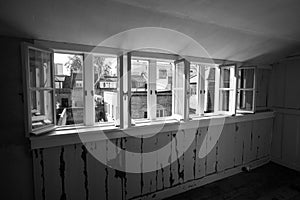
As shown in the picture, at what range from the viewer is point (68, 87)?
1857 millimetres

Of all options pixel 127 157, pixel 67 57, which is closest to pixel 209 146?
pixel 127 157

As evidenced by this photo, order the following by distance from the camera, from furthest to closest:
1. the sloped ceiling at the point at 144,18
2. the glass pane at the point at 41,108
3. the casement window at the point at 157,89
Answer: the casement window at the point at 157,89 → the glass pane at the point at 41,108 → the sloped ceiling at the point at 144,18

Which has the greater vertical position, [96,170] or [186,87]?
[186,87]

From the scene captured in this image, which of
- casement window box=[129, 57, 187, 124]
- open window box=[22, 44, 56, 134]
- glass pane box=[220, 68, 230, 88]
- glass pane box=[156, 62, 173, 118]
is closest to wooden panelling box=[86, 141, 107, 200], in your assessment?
open window box=[22, 44, 56, 134]

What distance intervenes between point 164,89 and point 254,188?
1.92m

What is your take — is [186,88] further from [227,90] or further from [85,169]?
[85,169]

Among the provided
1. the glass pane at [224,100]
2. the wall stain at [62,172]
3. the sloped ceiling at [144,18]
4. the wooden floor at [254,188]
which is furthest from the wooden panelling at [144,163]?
the sloped ceiling at [144,18]

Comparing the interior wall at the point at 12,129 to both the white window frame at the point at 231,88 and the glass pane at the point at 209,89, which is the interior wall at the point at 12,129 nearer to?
the glass pane at the point at 209,89

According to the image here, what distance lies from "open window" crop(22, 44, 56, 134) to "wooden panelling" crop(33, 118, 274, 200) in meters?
0.27

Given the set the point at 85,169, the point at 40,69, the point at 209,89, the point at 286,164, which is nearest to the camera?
the point at 40,69

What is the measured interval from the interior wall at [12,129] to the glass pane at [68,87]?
36 cm

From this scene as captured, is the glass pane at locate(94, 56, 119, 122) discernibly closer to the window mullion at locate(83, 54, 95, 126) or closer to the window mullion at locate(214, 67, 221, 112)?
the window mullion at locate(83, 54, 95, 126)

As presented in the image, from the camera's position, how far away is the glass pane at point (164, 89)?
93.4 inches

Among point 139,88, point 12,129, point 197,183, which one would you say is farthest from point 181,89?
point 12,129
